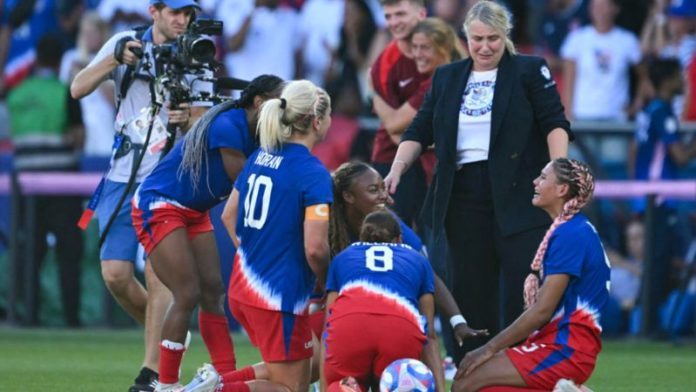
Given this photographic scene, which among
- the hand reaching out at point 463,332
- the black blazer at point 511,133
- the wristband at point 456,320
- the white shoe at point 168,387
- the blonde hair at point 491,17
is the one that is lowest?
the white shoe at point 168,387

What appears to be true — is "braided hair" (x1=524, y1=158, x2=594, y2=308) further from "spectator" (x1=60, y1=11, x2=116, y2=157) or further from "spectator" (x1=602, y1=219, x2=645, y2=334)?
"spectator" (x1=60, y1=11, x2=116, y2=157)

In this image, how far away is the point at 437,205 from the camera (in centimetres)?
899

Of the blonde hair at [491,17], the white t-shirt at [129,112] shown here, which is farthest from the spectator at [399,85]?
the blonde hair at [491,17]

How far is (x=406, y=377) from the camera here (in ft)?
24.4

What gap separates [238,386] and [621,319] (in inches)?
260

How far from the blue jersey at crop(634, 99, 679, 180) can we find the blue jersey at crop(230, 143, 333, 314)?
647cm

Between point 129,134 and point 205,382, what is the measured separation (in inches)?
92.7

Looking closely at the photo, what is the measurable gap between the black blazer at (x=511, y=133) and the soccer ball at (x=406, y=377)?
1465 mm

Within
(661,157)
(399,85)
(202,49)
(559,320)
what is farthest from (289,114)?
(661,157)

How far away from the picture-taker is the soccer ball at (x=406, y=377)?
7.41 metres

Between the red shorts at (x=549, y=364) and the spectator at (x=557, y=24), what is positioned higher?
the spectator at (x=557, y=24)

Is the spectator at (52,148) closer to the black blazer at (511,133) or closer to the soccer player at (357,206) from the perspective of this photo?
the black blazer at (511,133)

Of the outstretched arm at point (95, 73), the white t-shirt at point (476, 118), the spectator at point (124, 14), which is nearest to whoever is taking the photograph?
the white t-shirt at point (476, 118)

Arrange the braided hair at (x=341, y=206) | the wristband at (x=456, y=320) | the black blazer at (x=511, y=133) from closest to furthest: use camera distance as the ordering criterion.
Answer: the wristband at (x=456, y=320) → the braided hair at (x=341, y=206) → the black blazer at (x=511, y=133)
